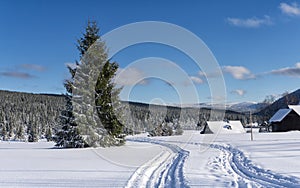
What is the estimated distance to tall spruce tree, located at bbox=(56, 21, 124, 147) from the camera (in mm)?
21859

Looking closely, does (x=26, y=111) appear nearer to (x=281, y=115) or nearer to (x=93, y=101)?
(x=281, y=115)

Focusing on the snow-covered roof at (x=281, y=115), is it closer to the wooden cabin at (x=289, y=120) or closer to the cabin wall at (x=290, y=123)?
the wooden cabin at (x=289, y=120)

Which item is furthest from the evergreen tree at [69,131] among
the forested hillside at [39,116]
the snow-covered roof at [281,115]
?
the forested hillside at [39,116]

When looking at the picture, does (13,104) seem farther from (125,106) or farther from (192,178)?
(192,178)

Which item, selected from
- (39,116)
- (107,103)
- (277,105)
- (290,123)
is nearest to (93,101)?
(107,103)

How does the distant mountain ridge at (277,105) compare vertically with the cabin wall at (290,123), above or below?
above

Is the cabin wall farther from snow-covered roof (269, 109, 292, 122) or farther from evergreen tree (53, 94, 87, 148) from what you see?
evergreen tree (53, 94, 87, 148)

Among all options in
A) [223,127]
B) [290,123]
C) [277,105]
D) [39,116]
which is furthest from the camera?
[39,116]

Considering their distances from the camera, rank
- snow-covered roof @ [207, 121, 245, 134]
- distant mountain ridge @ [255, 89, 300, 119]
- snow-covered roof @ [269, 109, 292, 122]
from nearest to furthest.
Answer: snow-covered roof @ [269, 109, 292, 122], snow-covered roof @ [207, 121, 245, 134], distant mountain ridge @ [255, 89, 300, 119]

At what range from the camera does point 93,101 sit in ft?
73.0

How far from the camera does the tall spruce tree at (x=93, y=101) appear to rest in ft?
71.7

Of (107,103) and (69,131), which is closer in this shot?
(69,131)

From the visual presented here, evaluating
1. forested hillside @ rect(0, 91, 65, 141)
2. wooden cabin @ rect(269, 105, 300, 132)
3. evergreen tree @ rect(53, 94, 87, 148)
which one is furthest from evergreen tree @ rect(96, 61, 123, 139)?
forested hillside @ rect(0, 91, 65, 141)

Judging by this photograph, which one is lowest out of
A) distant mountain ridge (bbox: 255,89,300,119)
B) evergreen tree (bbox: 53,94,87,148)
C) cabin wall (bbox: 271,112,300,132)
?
evergreen tree (bbox: 53,94,87,148)
